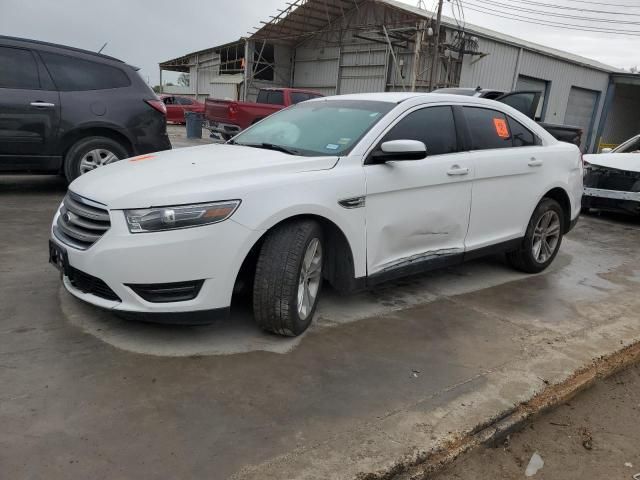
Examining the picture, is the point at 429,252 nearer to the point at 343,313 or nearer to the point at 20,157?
the point at 343,313

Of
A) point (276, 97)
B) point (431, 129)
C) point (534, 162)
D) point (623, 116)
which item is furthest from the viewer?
point (623, 116)

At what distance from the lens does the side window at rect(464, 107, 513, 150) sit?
4.37 metres

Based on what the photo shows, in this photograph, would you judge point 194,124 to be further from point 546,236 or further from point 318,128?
point 318,128

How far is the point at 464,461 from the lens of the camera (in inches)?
98.7

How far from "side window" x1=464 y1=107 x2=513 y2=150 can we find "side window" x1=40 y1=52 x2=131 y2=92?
4.48m

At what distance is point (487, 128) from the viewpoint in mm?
4516

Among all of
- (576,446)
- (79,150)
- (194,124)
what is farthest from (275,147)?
(194,124)

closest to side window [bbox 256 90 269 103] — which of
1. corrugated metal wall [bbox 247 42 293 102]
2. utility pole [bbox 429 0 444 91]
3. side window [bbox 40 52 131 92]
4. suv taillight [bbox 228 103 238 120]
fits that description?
suv taillight [bbox 228 103 238 120]

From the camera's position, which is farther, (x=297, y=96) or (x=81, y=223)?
(x=297, y=96)

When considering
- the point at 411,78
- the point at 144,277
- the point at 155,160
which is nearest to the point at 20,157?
the point at 155,160

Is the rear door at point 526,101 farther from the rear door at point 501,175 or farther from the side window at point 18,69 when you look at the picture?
the side window at point 18,69

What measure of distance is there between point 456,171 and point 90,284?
8.78 feet

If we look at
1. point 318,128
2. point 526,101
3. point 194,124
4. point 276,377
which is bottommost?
point 276,377

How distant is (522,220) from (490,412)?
2.54 m
